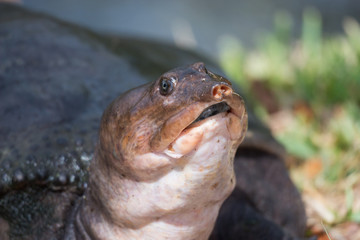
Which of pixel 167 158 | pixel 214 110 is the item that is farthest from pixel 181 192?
pixel 214 110

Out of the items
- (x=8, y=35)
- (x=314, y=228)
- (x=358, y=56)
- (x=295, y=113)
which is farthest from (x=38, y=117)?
(x=358, y=56)

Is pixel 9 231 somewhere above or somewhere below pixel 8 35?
below

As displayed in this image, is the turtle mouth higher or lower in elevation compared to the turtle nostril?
lower

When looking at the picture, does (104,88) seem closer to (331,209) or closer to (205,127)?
(205,127)

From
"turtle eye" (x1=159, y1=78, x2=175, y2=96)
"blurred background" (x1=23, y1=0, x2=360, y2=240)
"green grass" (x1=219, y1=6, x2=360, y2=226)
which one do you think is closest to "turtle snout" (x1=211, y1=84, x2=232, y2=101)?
"turtle eye" (x1=159, y1=78, x2=175, y2=96)

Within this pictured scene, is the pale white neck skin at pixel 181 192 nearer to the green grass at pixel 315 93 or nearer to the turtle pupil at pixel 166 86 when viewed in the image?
the turtle pupil at pixel 166 86

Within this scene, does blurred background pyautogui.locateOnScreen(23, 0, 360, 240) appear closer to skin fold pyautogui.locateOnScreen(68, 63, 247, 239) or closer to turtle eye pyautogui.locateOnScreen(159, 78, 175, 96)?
skin fold pyautogui.locateOnScreen(68, 63, 247, 239)
